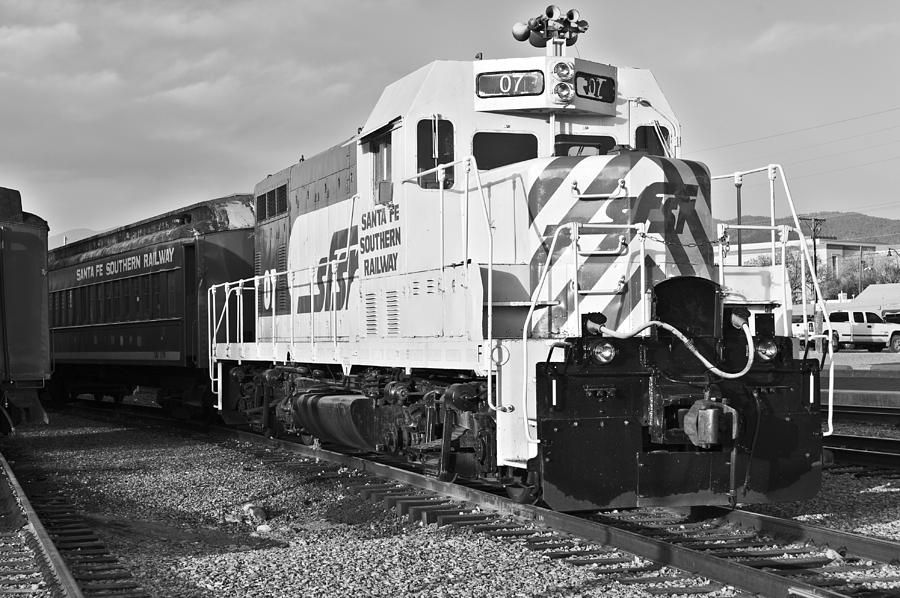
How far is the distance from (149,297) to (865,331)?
31010 mm

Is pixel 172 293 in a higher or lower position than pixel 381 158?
lower

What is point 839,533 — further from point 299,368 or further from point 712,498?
point 299,368

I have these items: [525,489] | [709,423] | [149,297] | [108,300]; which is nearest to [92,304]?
[108,300]

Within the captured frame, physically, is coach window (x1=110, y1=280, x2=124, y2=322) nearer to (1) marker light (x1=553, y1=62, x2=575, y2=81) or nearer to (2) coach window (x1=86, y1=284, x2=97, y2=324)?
(2) coach window (x1=86, y1=284, x2=97, y2=324)

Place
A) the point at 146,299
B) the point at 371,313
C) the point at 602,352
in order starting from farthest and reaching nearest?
the point at 146,299
the point at 371,313
the point at 602,352

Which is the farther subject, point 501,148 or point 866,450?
point 866,450

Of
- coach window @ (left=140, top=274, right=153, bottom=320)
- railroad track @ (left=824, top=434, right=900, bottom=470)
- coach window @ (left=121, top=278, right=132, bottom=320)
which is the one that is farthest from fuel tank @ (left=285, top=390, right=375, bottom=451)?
coach window @ (left=121, top=278, right=132, bottom=320)

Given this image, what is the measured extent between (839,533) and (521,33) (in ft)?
15.7

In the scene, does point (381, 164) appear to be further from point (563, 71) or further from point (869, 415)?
point (869, 415)

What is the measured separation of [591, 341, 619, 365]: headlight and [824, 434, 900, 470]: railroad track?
460 centimetres

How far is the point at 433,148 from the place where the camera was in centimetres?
812

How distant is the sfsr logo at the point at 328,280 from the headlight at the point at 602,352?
385 cm

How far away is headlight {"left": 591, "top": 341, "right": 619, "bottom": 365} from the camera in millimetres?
6438

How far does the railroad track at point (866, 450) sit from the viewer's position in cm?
992
